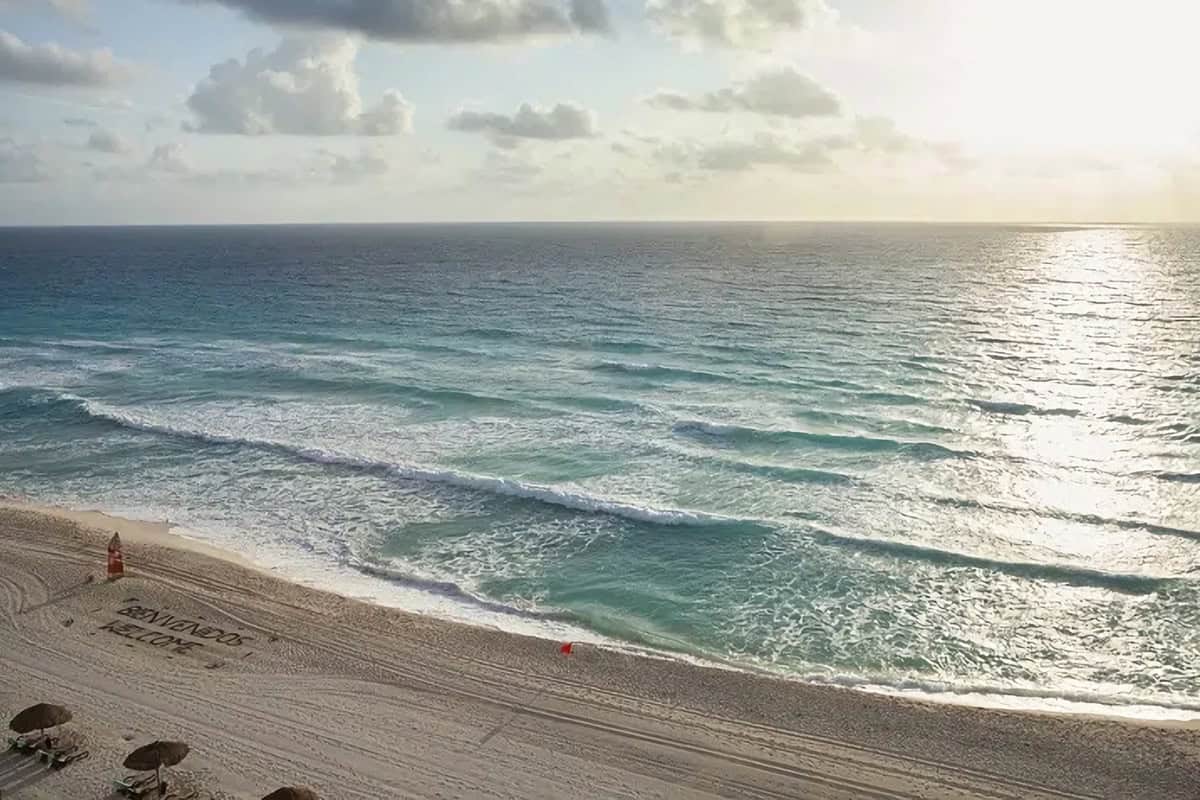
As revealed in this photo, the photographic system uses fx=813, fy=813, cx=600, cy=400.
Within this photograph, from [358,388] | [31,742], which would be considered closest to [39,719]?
[31,742]

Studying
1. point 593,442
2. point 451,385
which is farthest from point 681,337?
point 593,442

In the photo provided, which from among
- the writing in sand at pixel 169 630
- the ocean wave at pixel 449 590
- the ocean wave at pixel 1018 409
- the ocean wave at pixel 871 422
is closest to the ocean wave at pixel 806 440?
the ocean wave at pixel 871 422

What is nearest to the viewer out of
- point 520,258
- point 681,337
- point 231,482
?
point 231,482

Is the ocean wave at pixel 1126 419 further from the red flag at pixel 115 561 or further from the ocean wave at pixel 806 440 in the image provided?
the red flag at pixel 115 561

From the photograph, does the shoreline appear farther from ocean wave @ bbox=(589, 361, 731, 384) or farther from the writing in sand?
ocean wave @ bbox=(589, 361, 731, 384)

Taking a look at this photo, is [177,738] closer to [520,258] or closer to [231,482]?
[231,482]

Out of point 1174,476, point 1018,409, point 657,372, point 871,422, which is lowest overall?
point 1174,476

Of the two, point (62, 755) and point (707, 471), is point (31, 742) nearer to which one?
point (62, 755)
